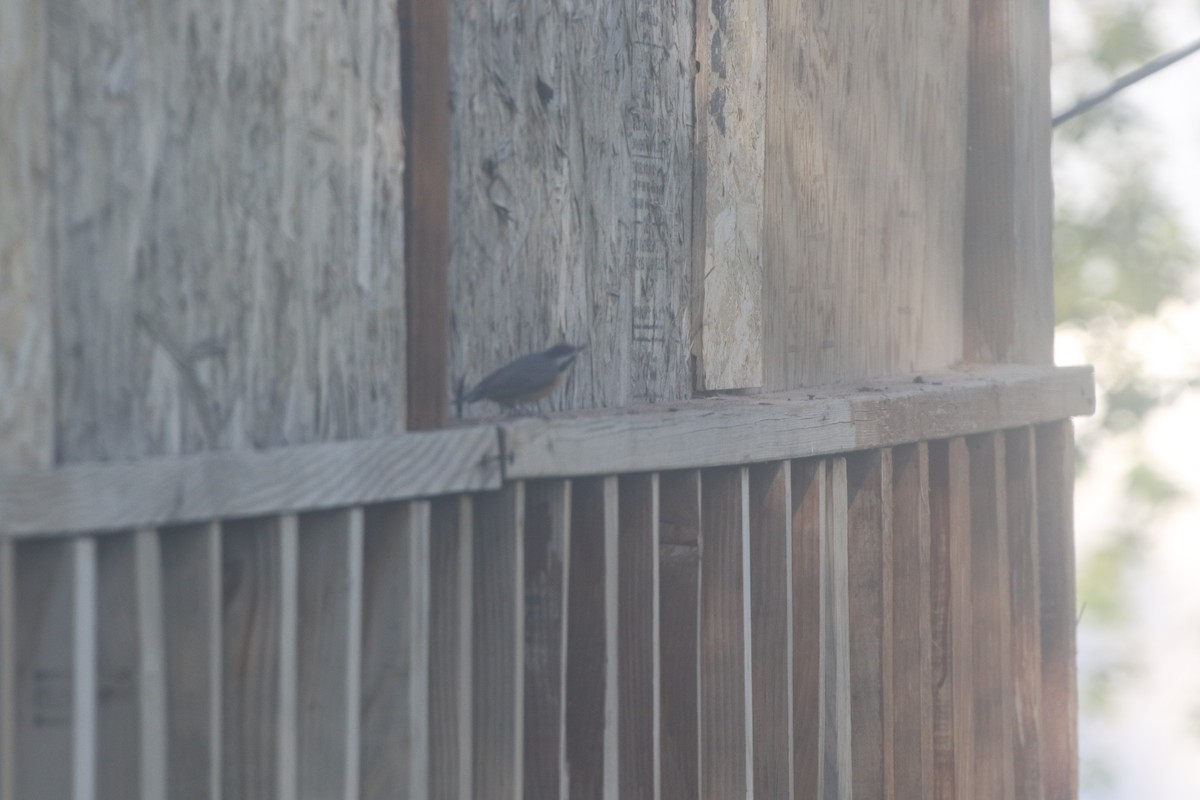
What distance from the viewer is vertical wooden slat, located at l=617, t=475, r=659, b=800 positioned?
2.70 metres

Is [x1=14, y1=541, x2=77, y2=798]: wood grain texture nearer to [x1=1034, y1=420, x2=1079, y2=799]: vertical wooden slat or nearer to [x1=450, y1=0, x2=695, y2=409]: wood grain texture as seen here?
[x1=450, y1=0, x2=695, y2=409]: wood grain texture

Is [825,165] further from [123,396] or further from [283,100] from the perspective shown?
[123,396]

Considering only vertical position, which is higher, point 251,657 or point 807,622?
point 251,657

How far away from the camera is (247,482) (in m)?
1.94

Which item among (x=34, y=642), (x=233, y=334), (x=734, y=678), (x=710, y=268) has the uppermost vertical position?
(x=710, y=268)

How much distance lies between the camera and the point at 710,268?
3314 millimetres

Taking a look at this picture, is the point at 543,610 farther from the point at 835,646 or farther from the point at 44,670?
the point at 835,646

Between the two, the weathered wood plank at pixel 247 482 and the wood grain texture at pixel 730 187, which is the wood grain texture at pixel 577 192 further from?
the weathered wood plank at pixel 247 482

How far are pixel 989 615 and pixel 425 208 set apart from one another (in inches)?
103

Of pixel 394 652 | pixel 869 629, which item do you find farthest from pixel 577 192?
pixel 869 629

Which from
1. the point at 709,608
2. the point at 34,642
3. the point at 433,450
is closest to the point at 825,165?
the point at 709,608

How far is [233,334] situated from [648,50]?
147 centimetres

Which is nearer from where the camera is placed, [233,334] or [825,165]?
[233,334]

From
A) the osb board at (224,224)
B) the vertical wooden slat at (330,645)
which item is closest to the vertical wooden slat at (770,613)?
the osb board at (224,224)
